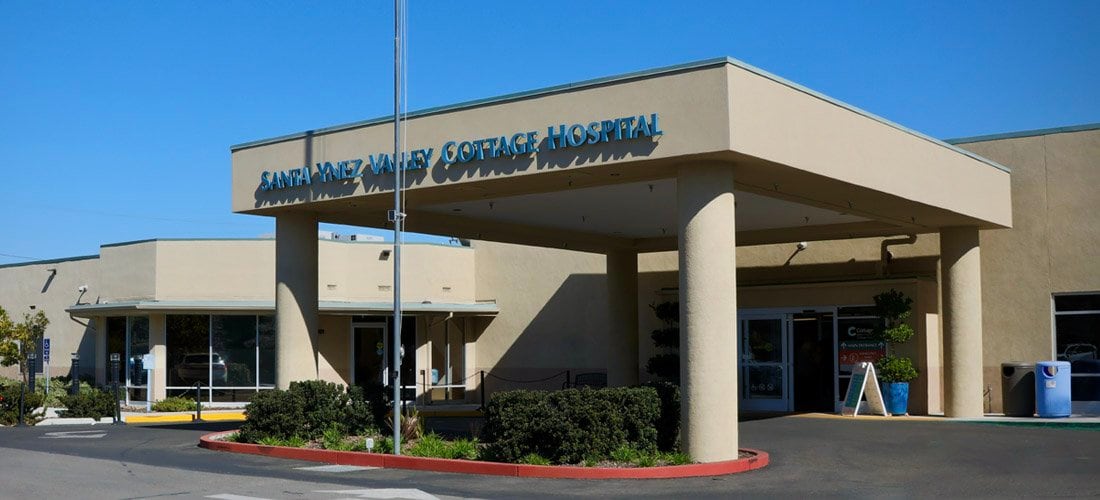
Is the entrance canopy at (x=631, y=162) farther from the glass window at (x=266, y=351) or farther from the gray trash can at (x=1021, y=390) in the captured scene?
the glass window at (x=266, y=351)

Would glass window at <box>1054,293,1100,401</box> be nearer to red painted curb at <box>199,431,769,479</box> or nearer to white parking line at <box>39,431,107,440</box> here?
red painted curb at <box>199,431,769,479</box>

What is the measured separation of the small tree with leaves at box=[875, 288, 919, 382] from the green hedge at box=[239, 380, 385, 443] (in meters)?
12.3

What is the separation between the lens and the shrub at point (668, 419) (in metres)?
18.3

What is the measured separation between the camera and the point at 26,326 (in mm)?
40688

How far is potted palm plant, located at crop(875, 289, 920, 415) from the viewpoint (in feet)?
89.6

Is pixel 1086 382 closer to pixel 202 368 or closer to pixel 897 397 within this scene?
pixel 897 397

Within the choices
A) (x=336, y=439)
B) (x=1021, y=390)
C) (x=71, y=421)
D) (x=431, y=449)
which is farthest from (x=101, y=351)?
(x=1021, y=390)

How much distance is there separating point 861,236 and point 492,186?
12.0 meters

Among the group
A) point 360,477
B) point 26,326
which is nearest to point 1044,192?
point 360,477

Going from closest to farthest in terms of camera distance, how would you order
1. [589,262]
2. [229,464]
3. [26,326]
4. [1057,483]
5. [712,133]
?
[1057,483] < [712,133] < [229,464] < [589,262] < [26,326]

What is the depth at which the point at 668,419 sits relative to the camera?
60.2 ft

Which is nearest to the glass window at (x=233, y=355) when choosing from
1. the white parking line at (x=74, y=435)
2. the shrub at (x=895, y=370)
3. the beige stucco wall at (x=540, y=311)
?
the beige stucco wall at (x=540, y=311)

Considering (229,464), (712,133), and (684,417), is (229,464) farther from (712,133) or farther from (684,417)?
(712,133)

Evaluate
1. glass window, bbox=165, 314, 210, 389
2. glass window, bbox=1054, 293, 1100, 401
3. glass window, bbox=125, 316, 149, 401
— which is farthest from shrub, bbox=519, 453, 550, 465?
glass window, bbox=125, 316, 149, 401
